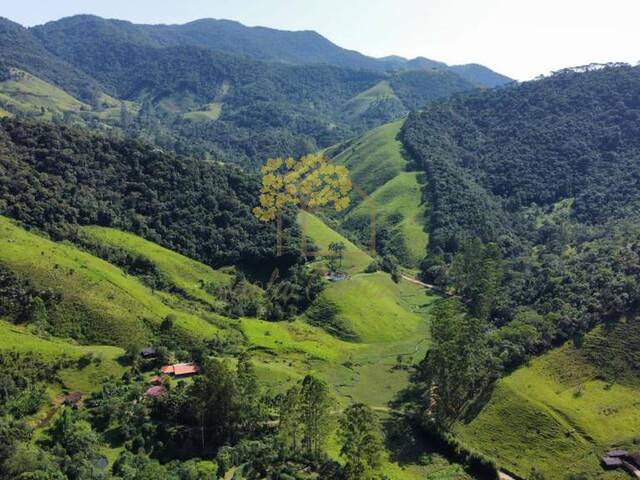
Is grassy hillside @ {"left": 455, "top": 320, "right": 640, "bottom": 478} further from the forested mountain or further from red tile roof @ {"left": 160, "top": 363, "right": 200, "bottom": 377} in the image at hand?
red tile roof @ {"left": 160, "top": 363, "right": 200, "bottom": 377}

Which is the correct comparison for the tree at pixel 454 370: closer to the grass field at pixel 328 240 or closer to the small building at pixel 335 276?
the small building at pixel 335 276

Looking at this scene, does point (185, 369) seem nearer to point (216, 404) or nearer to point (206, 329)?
point (216, 404)

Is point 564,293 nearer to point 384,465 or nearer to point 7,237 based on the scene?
point 384,465

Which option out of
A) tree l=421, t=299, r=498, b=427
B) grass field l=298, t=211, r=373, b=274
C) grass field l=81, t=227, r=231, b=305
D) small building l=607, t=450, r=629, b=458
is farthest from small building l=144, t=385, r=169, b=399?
grass field l=298, t=211, r=373, b=274

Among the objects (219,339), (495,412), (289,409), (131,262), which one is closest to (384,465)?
(289,409)

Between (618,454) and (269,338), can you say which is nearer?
(618,454)

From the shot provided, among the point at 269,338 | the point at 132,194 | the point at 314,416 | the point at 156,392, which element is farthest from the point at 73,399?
the point at 132,194
